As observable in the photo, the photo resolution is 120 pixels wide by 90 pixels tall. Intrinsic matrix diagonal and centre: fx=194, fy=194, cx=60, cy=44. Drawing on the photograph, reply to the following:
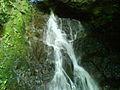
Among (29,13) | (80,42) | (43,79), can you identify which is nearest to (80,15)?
(80,42)

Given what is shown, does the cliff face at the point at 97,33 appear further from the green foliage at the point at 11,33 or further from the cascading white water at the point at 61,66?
the green foliage at the point at 11,33

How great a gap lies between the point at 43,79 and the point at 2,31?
87.5 inches

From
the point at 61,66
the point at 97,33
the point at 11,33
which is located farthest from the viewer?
the point at 97,33

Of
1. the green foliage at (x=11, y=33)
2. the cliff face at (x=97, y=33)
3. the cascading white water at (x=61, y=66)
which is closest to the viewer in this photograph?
the green foliage at (x=11, y=33)

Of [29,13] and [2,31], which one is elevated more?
[29,13]

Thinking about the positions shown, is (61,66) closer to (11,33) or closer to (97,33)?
(11,33)

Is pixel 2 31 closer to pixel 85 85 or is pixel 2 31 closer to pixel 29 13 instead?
pixel 29 13

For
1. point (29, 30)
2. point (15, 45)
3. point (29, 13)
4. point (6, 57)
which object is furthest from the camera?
point (29, 13)

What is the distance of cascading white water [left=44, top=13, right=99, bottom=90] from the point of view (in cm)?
617

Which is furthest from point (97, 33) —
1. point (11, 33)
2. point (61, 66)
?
point (11, 33)

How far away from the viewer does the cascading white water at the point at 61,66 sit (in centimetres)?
617

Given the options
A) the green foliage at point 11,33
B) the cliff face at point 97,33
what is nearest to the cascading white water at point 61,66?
the cliff face at point 97,33

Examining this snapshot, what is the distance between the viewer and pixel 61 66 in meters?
6.50

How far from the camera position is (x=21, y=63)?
19.6ft
